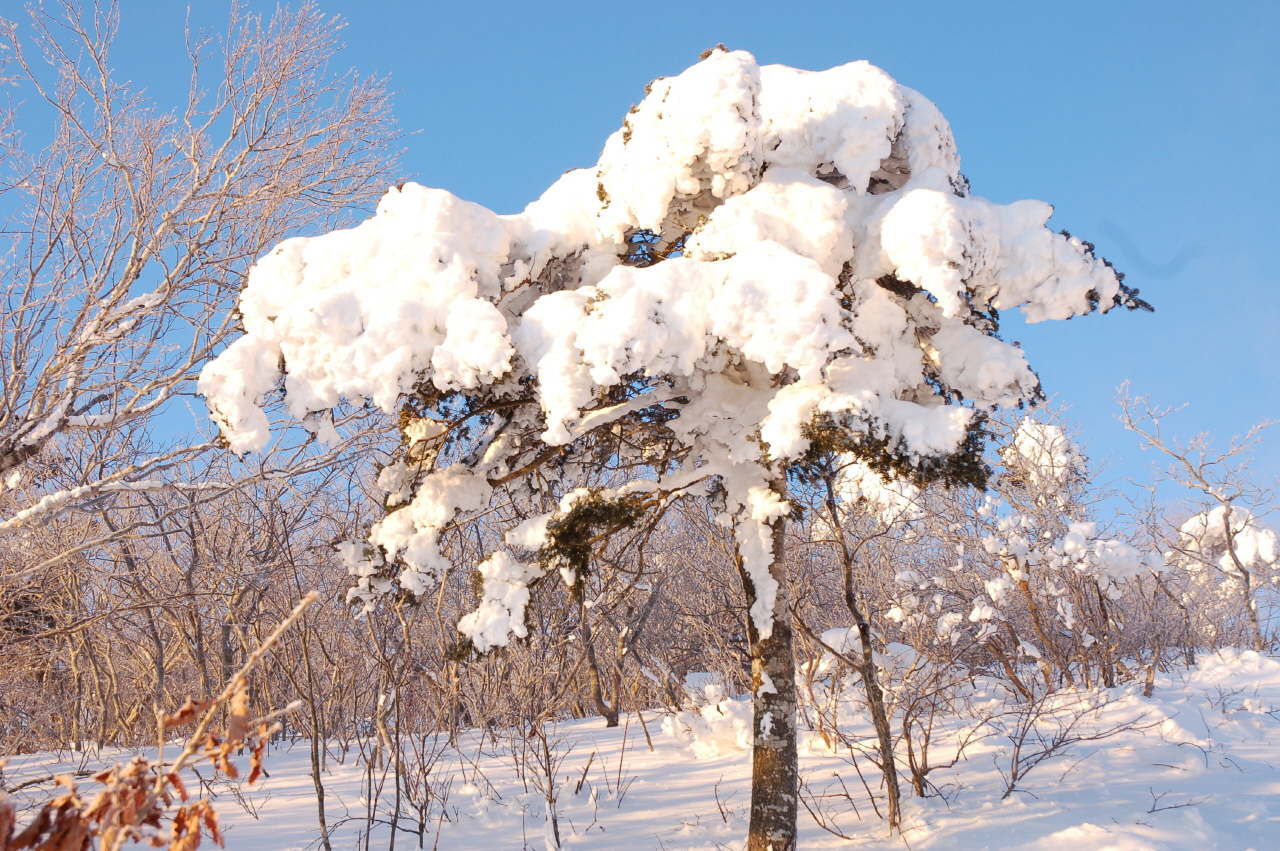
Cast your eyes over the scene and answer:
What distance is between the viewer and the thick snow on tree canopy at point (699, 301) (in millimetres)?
4598

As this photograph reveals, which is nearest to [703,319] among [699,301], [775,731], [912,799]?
[699,301]

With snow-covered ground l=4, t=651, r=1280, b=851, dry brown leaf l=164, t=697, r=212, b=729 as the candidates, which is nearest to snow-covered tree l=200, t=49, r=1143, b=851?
snow-covered ground l=4, t=651, r=1280, b=851

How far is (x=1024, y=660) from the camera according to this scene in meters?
12.2

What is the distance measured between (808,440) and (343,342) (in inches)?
110

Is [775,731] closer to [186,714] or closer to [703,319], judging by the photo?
[703,319]

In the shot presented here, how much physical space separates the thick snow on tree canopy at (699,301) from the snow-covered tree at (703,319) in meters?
0.02

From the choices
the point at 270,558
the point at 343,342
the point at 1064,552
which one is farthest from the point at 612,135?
the point at 1064,552

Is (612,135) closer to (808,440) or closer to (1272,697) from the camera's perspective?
(808,440)

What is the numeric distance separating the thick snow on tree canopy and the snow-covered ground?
2288 millimetres

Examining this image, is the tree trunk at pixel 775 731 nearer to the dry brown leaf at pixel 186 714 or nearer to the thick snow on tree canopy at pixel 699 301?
the thick snow on tree canopy at pixel 699 301

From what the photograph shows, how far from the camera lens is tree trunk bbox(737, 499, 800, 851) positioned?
17.6 ft

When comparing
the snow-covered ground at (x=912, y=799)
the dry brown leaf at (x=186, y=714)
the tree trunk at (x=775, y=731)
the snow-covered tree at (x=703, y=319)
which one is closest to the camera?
the dry brown leaf at (x=186, y=714)

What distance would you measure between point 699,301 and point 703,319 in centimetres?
11

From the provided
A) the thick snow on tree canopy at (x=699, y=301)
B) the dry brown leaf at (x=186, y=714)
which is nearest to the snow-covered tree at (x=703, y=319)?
the thick snow on tree canopy at (x=699, y=301)
